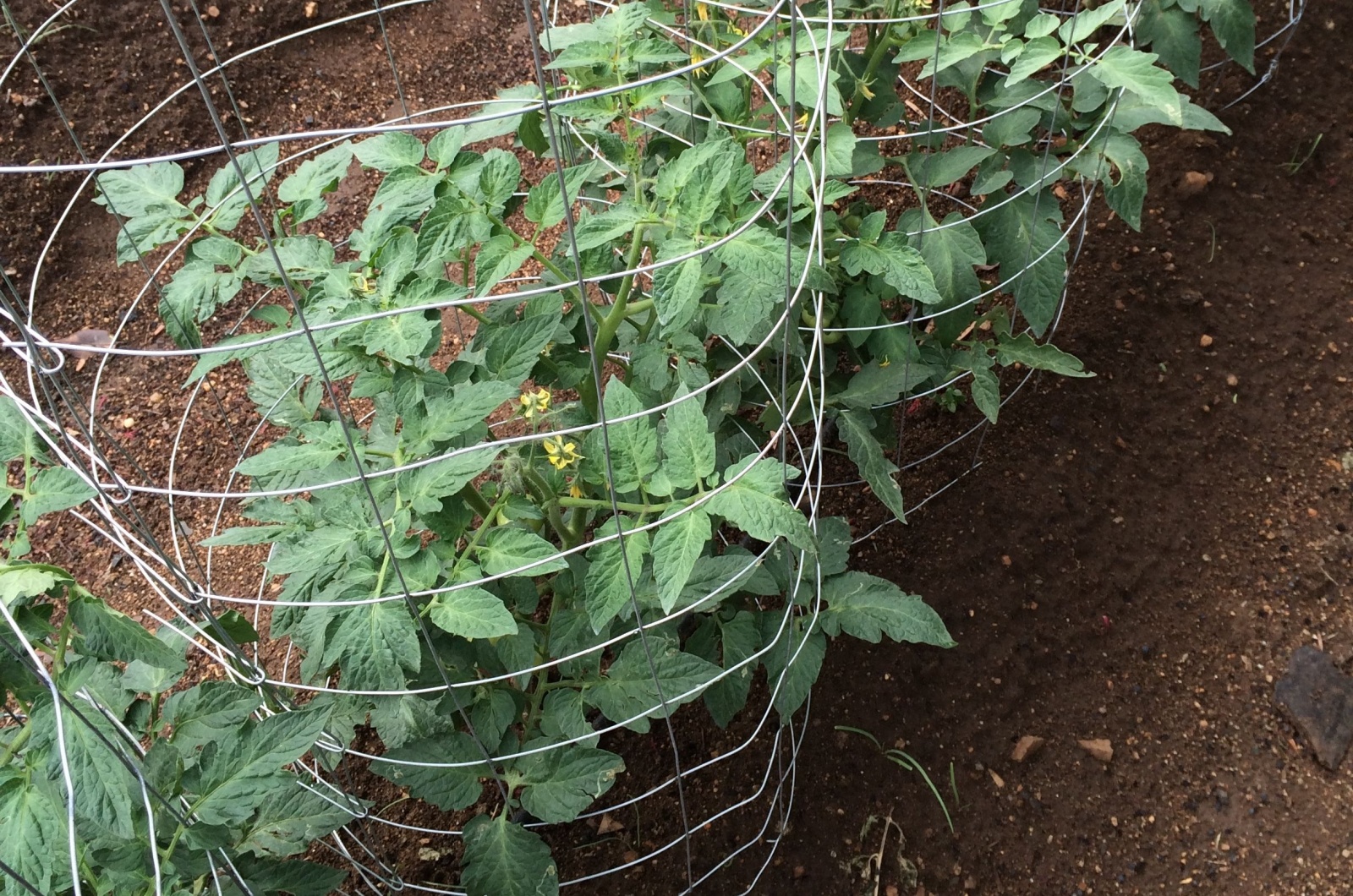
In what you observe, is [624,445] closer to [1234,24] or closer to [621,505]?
[621,505]

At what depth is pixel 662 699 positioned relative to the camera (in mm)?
1355

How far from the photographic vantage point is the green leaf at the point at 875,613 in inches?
59.6

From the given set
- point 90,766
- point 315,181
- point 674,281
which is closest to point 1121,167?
point 674,281

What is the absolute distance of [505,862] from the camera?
1.36m

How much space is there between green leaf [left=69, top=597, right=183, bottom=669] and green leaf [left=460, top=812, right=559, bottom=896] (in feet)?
1.65

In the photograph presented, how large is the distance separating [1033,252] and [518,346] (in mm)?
936

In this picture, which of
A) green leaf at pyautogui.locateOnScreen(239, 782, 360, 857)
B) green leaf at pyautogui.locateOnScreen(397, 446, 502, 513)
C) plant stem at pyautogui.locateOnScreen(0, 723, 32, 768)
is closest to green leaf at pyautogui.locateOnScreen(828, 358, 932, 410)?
green leaf at pyautogui.locateOnScreen(397, 446, 502, 513)

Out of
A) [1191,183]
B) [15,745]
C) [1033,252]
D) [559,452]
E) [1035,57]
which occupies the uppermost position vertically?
[1035,57]

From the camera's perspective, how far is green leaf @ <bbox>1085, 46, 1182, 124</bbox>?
149 centimetres

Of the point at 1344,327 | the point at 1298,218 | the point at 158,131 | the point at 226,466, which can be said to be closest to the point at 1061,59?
the point at 1298,218

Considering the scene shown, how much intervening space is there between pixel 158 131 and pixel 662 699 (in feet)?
7.25

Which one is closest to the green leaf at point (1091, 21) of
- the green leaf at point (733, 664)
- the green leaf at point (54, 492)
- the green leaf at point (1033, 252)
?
the green leaf at point (1033, 252)

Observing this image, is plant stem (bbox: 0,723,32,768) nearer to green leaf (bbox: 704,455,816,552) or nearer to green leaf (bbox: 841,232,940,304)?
green leaf (bbox: 704,455,816,552)

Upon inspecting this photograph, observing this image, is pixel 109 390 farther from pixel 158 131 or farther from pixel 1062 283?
pixel 1062 283
